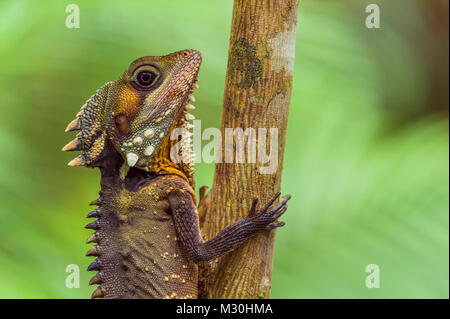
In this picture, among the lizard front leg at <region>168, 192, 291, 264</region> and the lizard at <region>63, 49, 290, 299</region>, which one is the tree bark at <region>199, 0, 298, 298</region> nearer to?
the lizard front leg at <region>168, 192, 291, 264</region>

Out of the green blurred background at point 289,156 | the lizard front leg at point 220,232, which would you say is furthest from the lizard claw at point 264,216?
the green blurred background at point 289,156

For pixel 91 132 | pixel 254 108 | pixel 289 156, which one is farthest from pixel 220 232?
pixel 289 156

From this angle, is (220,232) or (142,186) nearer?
(220,232)

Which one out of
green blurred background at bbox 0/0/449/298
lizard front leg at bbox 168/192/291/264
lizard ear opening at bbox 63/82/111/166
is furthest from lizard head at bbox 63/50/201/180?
green blurred background at bbox 0/0/449/298

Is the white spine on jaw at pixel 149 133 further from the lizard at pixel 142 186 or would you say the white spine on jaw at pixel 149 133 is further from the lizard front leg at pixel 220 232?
the lizard front leg at pixel 220 232

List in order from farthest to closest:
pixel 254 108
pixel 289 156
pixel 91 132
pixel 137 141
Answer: pixel 289 156 < pixel 91 132 < pixel 137 141 < pixel 254 108

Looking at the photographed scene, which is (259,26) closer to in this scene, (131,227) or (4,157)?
(131,227)

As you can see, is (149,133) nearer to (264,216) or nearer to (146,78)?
(146,78)

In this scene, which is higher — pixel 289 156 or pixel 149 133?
pixel 289 156
